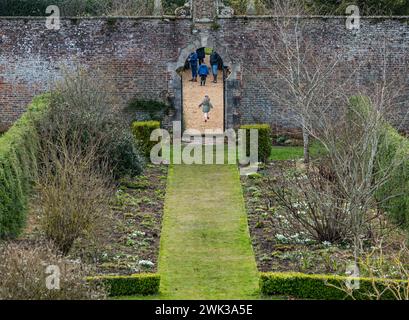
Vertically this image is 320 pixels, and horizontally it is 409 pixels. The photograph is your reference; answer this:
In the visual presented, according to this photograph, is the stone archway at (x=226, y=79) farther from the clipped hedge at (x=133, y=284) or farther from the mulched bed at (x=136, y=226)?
the clipped hedge at (x=133, y=284)

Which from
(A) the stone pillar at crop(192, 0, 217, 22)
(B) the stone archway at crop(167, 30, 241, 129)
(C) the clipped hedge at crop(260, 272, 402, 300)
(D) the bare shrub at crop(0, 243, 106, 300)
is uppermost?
(A) the stone pillar at crop(192, 0, 217, 22)

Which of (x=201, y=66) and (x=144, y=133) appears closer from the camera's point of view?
(x=144, y=133)

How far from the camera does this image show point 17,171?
2120cm

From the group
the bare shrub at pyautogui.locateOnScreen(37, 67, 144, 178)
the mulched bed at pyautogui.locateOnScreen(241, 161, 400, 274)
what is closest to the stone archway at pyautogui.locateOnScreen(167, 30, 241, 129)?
the bare shrub at pyautogui.locateOnScreen(37, 67, 144, 178)

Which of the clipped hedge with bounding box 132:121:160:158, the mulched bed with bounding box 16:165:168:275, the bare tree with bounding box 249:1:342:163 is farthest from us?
the bare tree with bounding box 249:1:342:163

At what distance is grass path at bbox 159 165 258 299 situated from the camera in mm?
17766

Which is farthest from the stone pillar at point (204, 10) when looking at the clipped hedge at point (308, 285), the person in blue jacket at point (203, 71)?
the clipped hedge at point (308, 285)

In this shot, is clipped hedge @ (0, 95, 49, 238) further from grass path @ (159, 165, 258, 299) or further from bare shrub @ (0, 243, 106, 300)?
bare shrub @ (0, 243, 106, 300)

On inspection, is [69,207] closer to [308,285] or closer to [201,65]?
[308,285]

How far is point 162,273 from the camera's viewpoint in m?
18.4

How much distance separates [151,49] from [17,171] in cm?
1037

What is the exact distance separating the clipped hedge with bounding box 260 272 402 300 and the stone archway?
1385 centimetres

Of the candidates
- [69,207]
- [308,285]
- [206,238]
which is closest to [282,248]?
Result: [206,238]

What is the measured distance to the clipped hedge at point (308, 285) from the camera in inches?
654
